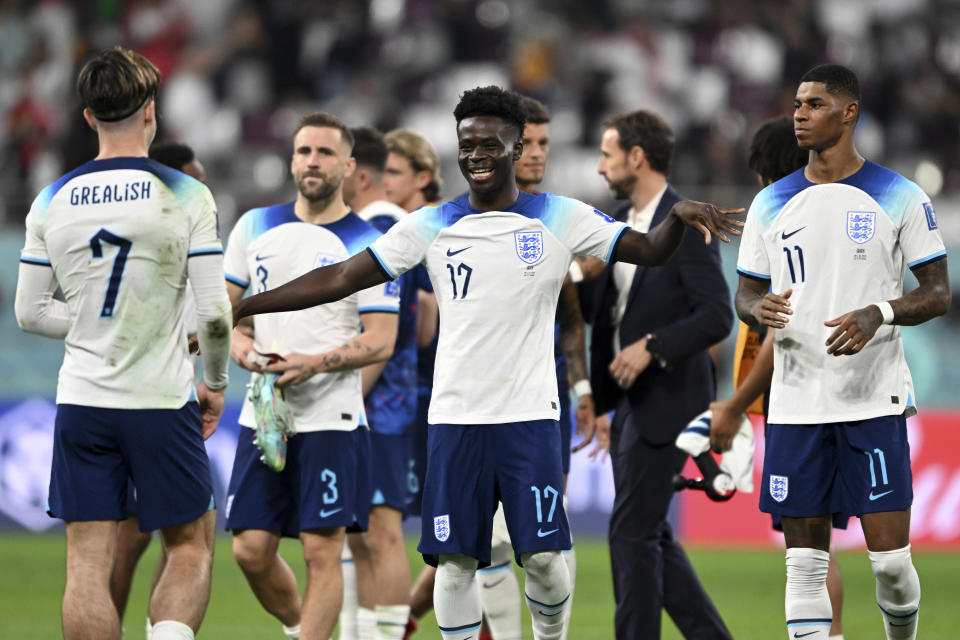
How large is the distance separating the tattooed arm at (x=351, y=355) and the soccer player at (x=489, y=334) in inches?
31.5

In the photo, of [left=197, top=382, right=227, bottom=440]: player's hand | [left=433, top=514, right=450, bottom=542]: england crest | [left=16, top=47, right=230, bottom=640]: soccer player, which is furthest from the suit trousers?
[left=16, top=47, right=230, bottom=640]: soccer player

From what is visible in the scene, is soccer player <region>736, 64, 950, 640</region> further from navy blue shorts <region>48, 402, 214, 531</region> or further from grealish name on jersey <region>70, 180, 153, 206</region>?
grealish name on jersey <region>70, 180, 153, 206</region>

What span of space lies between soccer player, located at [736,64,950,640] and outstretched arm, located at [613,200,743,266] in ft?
1.73

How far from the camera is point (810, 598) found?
6086mm

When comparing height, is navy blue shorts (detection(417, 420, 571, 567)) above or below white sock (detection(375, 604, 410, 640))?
above

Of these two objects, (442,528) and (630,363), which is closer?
(442,528)

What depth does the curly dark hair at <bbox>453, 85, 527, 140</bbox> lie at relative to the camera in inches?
238

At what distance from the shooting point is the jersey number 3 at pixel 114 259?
226 inches

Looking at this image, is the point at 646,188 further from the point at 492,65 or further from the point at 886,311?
the point at 492,65

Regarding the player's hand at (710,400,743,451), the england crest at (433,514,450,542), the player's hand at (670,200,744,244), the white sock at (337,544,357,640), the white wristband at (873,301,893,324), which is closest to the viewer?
the player's hand at (670,200,744,244)

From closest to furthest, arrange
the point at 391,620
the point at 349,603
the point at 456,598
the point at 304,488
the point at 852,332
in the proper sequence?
the point at 852,332 → the point at 456,598 → the point at 304,488 → the point at 391,620 → the point at 349,603

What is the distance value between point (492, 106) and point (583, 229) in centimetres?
66

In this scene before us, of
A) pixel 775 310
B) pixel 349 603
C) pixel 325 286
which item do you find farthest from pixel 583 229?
pixel 349 603

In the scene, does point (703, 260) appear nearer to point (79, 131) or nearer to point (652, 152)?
point (652, 152)
